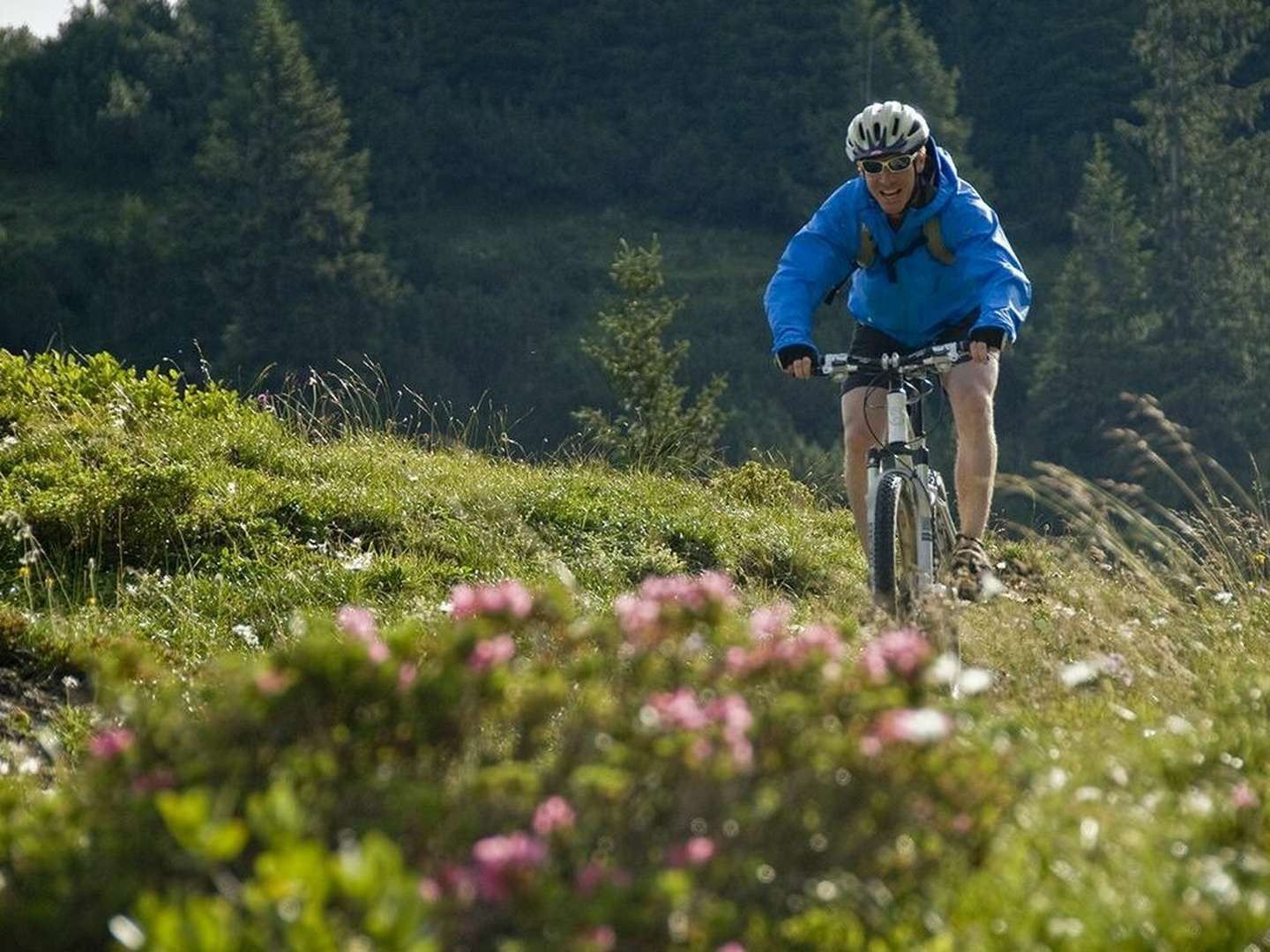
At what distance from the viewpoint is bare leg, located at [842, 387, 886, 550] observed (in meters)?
→ 6.48

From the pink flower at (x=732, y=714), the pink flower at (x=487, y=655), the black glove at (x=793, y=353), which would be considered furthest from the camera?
the black glove at (x=793, y=353)

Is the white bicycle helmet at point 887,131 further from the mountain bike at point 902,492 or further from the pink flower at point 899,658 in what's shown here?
the pink flower at point 899,658

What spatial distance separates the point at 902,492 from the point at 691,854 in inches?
148

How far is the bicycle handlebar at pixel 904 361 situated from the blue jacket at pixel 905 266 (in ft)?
0.82

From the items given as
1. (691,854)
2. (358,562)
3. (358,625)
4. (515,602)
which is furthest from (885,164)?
(691,854)

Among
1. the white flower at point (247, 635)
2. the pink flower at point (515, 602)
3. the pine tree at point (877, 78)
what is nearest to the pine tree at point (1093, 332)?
the pine tree at point (877, 78)

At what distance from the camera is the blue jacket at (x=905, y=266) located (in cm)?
648

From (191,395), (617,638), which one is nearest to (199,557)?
(191,395)

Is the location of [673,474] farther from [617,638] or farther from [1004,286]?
[617,638]

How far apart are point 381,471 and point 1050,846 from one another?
239 inches

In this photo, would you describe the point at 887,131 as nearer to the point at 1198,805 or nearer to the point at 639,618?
the point at 1198,805

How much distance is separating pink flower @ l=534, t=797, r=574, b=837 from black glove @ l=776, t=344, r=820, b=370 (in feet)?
12.8

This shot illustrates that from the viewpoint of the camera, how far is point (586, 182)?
68812 mm

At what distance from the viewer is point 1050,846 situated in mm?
2971
